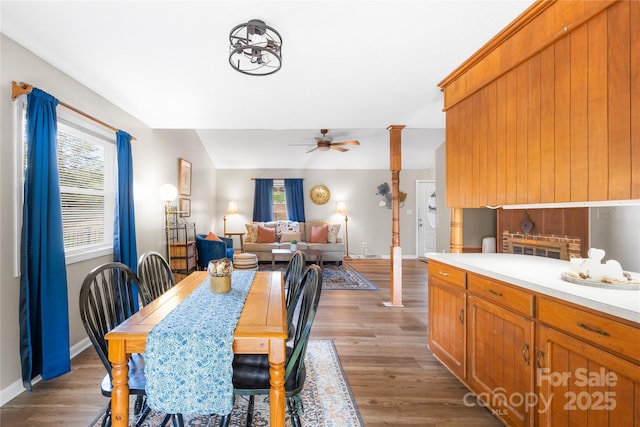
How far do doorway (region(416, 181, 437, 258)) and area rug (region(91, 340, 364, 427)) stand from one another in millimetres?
5660

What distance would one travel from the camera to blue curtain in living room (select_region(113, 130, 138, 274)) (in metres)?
2.82

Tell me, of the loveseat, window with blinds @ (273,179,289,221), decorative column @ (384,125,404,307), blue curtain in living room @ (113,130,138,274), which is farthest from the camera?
window with blinds @ (273,179,289,221)

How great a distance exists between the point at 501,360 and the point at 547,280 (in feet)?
1.70

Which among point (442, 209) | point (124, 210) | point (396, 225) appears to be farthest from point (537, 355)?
point (442, 209)

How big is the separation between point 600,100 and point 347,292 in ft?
11.4

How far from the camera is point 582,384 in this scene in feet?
3.72

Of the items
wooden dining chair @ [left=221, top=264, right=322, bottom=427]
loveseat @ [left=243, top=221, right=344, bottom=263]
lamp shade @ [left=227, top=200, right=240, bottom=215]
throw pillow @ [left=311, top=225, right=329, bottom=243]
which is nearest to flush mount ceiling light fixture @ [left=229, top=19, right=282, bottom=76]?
wooden dining chair @ [left=221, top=264, right=322, bottom=427]

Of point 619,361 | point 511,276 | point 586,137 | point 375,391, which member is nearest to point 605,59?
point 586,137

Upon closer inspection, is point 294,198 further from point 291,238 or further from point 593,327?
point 593,327

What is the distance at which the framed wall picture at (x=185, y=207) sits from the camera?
503 cm

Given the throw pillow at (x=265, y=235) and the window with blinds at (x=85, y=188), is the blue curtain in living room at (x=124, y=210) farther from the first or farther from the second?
the throw pillow at (x=265, y=235)

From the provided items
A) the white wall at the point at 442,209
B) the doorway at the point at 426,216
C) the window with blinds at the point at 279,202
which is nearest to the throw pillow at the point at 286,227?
the window with blinds at the point at 279,202

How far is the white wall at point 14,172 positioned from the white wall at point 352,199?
119 inches

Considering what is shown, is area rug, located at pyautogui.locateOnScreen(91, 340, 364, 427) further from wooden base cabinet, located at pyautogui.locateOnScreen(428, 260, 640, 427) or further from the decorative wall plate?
the decorative wall plate
